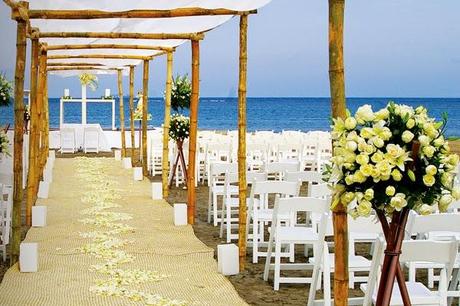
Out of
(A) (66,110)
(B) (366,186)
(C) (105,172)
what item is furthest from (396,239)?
(A) (66,110)

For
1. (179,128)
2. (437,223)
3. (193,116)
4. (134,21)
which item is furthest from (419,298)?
(179,128)

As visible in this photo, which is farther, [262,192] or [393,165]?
[262,192]

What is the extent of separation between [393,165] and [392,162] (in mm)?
17

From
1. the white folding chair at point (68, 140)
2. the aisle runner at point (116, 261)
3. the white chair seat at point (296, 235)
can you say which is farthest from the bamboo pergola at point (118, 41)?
the white folding chair at point (68, 140)

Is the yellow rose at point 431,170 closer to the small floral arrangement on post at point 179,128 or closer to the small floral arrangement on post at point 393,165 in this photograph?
the small floral arrangement on post at point 393,165

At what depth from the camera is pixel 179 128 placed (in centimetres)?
1402

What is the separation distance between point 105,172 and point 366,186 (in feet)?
45.3

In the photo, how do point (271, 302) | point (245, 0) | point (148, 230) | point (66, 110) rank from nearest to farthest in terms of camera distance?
point (271, 302) < point (245, 0) < point (148, 230) < point (66, 110)

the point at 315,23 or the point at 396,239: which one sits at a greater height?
the point at 315,23

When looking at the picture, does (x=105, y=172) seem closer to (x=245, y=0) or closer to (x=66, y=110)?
(x=245, y=0)

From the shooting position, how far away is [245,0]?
7527 millimetres

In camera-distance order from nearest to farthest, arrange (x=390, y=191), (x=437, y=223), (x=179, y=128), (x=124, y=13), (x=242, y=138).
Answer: (x=390, y=191)
(x=437, y=223)
(x=242, y=138)
(x=124, y=13)
(x=179, y=128)

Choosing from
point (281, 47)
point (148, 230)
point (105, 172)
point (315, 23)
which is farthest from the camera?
point (281, 47)

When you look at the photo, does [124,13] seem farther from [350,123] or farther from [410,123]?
[410,123]
